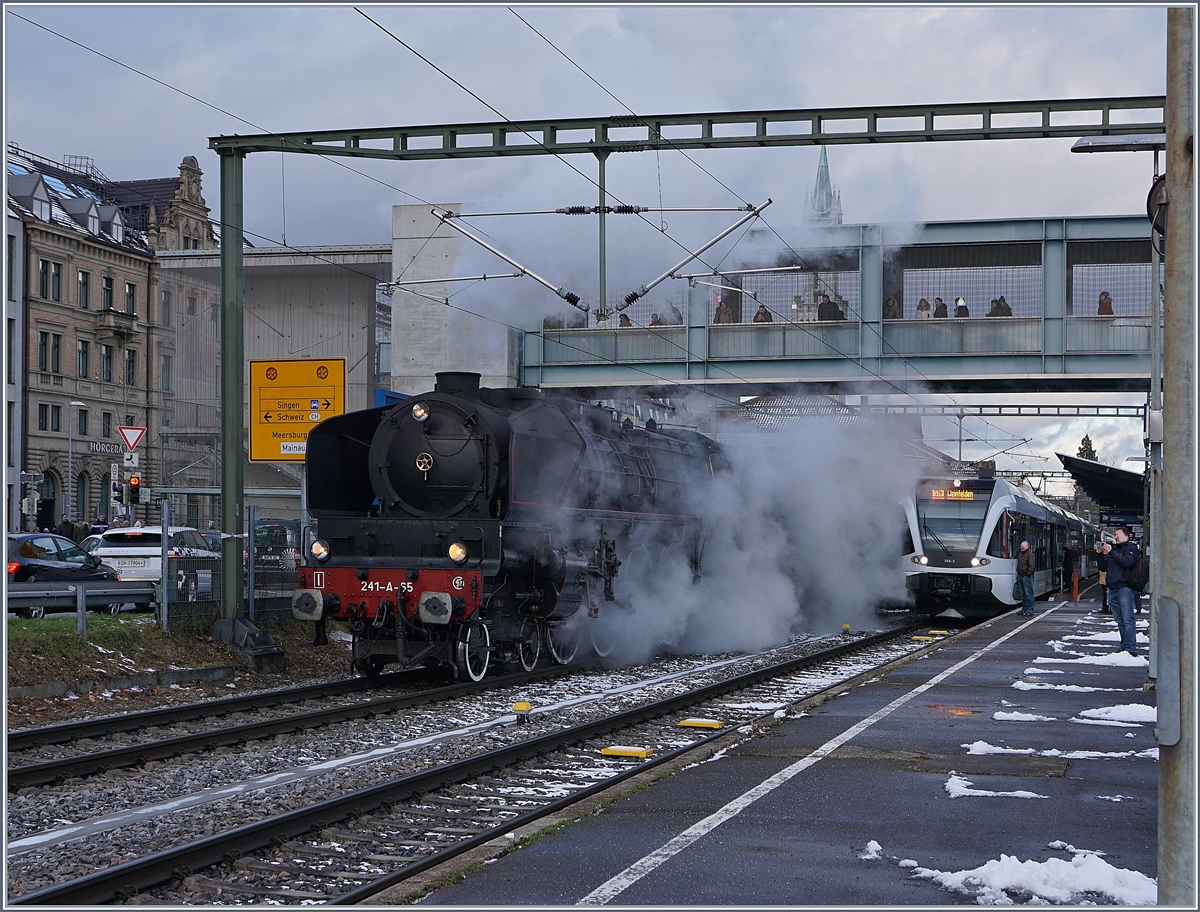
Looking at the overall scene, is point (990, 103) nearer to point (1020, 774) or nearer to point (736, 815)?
point (1020, 774)

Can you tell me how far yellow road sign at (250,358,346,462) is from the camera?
1655cm

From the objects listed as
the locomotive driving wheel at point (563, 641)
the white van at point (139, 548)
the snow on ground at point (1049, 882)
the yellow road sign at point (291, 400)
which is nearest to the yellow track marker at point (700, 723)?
the locomotive driving wheel at point (563, 641)

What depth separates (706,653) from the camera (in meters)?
18.9

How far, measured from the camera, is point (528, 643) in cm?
1492

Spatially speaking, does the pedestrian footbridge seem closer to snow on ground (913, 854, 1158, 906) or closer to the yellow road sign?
the yellow road sign

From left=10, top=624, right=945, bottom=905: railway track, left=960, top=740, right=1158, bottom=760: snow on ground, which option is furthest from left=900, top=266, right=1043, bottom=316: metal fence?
left=960, top=740, right=1158, bottom=760: snow on ground

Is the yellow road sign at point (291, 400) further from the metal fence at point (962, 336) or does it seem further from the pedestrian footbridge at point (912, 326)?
the metal fence at point (962, 336)

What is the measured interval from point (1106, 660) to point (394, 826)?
11.8 meters

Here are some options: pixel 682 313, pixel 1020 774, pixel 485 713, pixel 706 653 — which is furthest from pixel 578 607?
pixel 682 313

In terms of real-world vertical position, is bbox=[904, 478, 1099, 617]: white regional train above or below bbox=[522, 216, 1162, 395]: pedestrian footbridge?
below

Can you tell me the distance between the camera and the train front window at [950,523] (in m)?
23.9

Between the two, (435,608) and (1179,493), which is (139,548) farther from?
(1179,493)

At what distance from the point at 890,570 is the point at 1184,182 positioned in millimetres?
20581

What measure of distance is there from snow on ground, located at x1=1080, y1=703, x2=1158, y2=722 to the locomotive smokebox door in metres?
6.24
